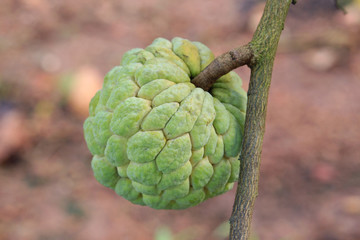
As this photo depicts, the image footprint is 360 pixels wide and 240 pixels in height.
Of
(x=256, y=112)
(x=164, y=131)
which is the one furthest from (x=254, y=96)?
(x=164, y=131)

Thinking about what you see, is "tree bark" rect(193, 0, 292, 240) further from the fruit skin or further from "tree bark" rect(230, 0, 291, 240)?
the fruit skin

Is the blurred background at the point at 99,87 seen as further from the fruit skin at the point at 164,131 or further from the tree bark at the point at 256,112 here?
the fruit skin at the point at 164,131

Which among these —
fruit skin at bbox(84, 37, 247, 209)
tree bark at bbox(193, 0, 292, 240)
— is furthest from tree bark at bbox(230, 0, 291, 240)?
fruit skin at bbox(84, 37, 247, 209)

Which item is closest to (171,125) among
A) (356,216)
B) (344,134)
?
(356,216)

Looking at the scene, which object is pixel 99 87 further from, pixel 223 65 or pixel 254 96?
pixel 254 96

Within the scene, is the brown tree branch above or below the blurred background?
below

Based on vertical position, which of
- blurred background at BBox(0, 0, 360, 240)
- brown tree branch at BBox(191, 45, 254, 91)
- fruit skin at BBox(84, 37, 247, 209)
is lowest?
fruit skin at BBox(84, 37, 247, 209)

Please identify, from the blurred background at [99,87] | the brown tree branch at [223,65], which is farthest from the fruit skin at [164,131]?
the blurred background at [99,87]

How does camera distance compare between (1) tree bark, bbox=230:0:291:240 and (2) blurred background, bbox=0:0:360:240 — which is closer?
(1) tree bark, bbox=230:0:291:240
